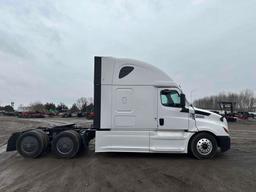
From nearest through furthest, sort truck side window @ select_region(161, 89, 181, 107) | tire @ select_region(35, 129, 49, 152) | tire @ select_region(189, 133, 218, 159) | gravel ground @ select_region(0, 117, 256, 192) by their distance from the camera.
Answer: gravel ground @ select_region(0, 117, 256, 192) < tire @ select_region(189, 133, 218, 159) < truck side window @ select_region(161, 89, 181, 107) < tire @ select_region(35, 129, 49, 152)

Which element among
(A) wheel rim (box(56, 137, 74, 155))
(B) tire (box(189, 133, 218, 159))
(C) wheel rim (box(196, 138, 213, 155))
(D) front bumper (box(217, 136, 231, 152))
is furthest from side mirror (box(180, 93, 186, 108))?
(A) wheel rim (box(56, 137, 74, 155))

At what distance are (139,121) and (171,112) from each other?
1.14m

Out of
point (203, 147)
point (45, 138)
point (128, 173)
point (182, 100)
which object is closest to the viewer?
point (128, 173)

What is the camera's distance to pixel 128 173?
5703 millimetres

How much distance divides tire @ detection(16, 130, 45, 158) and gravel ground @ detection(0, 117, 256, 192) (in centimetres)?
26

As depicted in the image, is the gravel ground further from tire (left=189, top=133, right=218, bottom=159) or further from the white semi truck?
the white semi truck

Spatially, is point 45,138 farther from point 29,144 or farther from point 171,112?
point 171,112

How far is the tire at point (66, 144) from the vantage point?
7352mm

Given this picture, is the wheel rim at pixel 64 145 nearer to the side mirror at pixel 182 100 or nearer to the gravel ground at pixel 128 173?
the gravel ground at pixel 128 173

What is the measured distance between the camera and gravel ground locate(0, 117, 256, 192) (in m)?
4.79

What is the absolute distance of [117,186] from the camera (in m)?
4.80

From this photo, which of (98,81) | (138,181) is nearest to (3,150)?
(98,81)

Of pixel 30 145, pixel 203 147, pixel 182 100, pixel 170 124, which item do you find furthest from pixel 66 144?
pixel 203 147

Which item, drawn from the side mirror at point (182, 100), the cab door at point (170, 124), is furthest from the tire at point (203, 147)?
the side mirror at point (182, 100)
